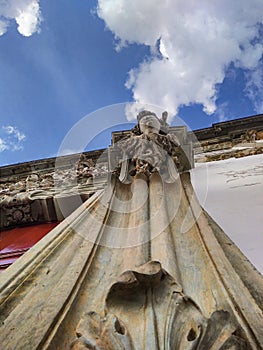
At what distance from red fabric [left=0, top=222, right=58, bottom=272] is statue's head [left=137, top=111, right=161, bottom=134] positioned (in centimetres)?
106

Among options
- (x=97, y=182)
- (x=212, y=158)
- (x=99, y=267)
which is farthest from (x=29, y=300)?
(x=212, y=158)

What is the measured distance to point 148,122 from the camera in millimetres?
2885

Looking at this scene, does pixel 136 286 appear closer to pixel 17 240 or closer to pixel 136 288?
pixel 136 288

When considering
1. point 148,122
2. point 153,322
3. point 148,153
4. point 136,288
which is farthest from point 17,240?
point 153,322

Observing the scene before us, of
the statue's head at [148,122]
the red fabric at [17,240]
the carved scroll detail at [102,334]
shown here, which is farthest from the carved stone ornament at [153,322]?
the statue's head at [148,122]

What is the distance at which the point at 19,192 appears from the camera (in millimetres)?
3684

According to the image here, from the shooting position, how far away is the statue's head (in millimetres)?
2783

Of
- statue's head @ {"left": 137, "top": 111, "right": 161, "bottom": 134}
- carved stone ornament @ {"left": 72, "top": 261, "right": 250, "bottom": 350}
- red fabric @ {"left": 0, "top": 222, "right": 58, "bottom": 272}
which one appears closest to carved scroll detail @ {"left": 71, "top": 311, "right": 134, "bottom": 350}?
carved stone ornament @ {"left": 72, "top": 261, "right": 250, "bottom": 350}

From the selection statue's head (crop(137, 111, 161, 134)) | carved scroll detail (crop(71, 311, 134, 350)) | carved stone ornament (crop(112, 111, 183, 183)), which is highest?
statue's head (crop(137, 111, 161, 134))

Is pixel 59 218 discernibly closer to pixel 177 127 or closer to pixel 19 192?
pixel 19 192

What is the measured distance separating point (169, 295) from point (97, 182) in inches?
101

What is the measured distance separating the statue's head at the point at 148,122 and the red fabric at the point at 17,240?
1.06m

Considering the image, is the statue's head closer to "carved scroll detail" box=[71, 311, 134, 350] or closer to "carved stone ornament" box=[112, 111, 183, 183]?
"carved stone ornament" box=[112, 111, 183, 183]

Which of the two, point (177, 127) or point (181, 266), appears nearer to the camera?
point (181, 266)
